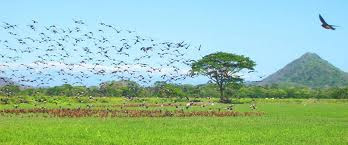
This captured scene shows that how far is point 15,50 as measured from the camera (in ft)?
62.2

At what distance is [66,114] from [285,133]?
18737 millimetres

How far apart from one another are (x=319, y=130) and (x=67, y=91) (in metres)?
87.6

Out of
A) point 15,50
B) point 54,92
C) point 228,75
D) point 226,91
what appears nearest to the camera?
point 15,50

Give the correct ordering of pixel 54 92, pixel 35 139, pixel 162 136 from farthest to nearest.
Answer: pixel 54 92, pixel 162 136, pixel 35 139

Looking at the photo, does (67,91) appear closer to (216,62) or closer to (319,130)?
(216,62)

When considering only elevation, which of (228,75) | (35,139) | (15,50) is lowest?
(35,139)

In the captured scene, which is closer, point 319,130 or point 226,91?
point 319,130

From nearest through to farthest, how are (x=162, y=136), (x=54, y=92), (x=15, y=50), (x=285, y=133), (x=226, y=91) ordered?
(x=15, y=50)
(x=162, y=136)
(x=285, y=133)
(x=226, y=91)
(x=54, y=92)

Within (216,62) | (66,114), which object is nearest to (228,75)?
(216,62)

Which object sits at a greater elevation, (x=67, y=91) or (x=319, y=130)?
(x=67, y=91)

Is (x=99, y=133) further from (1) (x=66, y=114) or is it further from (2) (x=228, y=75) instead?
(2) (x=228, y=75)

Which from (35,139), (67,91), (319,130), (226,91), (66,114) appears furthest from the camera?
(67,91)

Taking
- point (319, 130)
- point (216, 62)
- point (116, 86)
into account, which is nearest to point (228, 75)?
point (216, 62)

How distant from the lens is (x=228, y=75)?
90.9 metres
